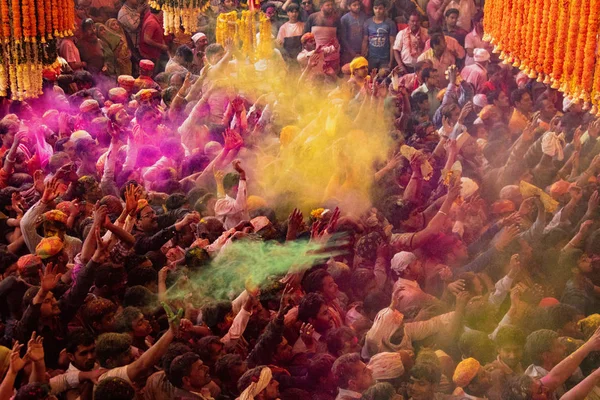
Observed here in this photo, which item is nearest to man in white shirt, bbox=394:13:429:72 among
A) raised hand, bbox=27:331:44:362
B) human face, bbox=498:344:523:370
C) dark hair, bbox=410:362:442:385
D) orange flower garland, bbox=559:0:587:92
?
human face, bbox=498:344:523:370

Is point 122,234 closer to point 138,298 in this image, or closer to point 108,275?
point 108,275

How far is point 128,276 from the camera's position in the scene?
6.47m

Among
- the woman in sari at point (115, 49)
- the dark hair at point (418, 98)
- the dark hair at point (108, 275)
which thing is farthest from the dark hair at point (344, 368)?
the woman in sari at point (115, 49)

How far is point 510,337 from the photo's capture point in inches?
232

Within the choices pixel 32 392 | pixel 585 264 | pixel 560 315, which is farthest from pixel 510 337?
pixel 32 392

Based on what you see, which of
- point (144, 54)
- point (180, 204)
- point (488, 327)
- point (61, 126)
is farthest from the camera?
Result: point (144, 54)

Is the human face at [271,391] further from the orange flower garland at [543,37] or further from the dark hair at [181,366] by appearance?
the orange flower garland at [543,37]

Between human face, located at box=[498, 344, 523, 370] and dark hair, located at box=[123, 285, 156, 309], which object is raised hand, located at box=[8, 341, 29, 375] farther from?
human face, located at box=[498, 344, 523, 370]

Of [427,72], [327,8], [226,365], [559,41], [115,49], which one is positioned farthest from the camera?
[115,49]

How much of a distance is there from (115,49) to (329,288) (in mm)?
6127

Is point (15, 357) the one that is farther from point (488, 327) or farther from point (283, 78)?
point (283, 78)

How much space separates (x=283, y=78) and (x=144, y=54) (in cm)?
218

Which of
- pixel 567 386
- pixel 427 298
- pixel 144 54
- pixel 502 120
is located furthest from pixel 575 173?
pixel 144 54

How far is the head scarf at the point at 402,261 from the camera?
265 inches
